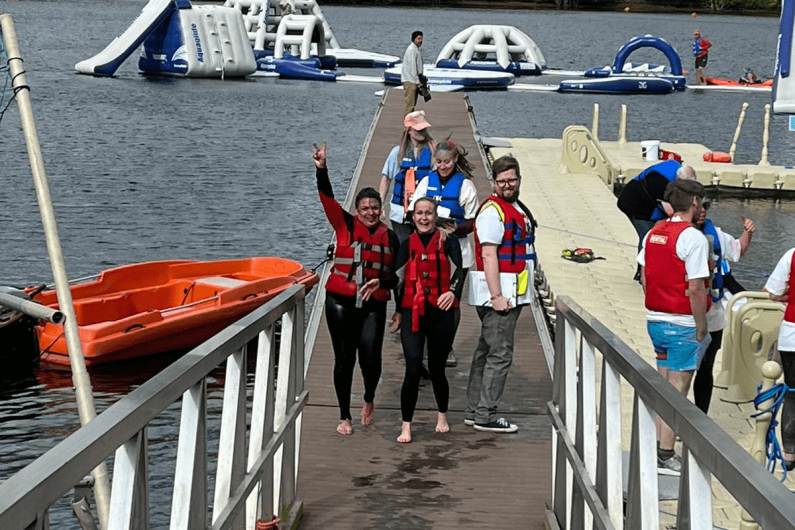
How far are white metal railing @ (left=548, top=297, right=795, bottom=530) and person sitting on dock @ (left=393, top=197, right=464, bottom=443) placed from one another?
1.49m

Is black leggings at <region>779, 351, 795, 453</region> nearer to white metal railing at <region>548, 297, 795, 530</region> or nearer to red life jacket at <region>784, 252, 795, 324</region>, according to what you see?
red life jacket at <region>784, 252, 795, 324</region>

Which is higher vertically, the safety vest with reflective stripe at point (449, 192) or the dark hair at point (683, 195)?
the dark hair at point (683, 195)

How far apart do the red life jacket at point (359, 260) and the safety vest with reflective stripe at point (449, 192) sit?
0.92m

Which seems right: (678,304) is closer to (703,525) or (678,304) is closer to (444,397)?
(444,397)

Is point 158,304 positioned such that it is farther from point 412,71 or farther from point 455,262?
point 412,71

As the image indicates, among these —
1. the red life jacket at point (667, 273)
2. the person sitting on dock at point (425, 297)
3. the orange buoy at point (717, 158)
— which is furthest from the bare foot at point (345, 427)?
the orange buoy at point (717, 158)

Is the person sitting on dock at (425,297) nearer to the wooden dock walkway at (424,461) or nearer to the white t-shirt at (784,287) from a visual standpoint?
the wooden dock walkway at (424,461)

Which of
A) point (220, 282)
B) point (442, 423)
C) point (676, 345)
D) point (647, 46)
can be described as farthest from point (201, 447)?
point (647, 46)

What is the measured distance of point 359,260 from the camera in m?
7.61

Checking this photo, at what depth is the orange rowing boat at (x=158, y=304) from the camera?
44.8 ft

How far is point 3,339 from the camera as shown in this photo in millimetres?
13445

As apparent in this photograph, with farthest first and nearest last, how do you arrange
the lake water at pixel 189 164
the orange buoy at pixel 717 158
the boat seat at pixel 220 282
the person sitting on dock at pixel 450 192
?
the orange buoy at pixel 717 158 < the boat seat at pixel 220 282 < the lake water at pixel 189 164 < the person sitting on dock at pixel 450 192

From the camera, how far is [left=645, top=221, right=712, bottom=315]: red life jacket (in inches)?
292

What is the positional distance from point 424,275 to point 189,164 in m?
24.2
